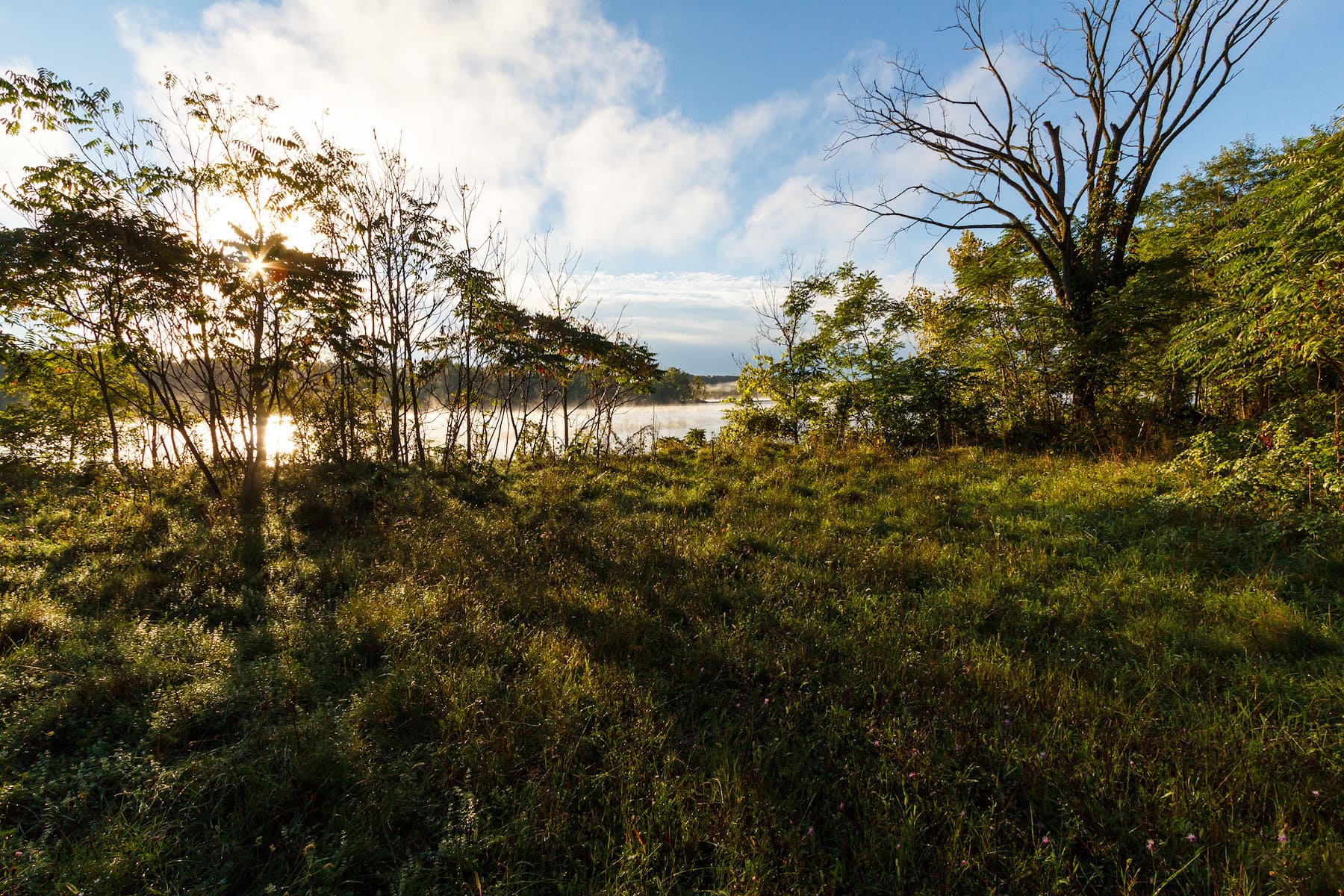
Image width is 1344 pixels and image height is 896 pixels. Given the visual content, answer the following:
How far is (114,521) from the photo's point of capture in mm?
6473

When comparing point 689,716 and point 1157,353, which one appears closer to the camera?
point 689,716

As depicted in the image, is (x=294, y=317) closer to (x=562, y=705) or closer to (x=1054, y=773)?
(x=562, y=705)

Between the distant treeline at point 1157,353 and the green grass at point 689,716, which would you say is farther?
the distant treeline at point 1157,353

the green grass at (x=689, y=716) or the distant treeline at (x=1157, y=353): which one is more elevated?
the distant treeline at (x=1157, y=353)

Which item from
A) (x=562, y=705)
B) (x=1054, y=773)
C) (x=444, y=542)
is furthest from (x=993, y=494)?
(x=444, y=542)

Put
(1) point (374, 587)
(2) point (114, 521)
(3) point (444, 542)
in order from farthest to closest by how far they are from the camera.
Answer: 1. (2) point (114, 521)
2. (3) point (444, 542)
3. (1) point (374, 587)

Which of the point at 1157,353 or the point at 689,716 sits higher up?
the point at 1157,353

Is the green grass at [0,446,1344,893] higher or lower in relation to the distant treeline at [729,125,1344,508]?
lower

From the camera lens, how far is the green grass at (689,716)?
186cm

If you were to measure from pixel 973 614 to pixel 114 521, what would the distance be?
34.8ft

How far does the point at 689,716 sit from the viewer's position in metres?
2.73

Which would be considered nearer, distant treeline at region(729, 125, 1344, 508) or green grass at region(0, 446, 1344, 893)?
green grass at region(0, 446, 1344, 893)

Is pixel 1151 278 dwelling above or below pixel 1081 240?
below

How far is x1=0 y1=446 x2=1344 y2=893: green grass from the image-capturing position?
1858 millimetres
